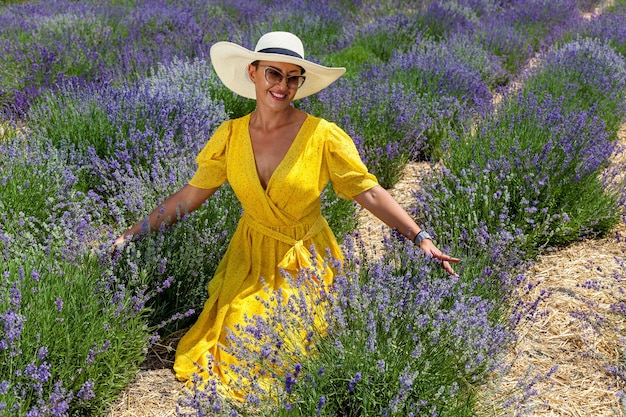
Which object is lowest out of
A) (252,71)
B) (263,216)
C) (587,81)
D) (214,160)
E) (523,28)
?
(263,216)

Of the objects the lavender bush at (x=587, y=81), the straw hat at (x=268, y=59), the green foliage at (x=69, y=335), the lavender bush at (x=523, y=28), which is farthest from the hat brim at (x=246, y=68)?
the lavender bush at (x=523, y=28)

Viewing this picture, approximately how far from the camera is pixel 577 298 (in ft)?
10.1

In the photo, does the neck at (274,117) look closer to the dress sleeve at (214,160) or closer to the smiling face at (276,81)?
the smiling face at (276,81)

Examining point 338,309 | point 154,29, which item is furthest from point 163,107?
point 154,29

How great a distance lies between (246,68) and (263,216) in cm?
64

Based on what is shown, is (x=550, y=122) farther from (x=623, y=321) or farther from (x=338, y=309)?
(x=338, y=309)

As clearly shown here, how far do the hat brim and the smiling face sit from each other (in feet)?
0.14

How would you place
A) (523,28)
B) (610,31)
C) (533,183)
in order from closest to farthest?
(533,183) → (610,31) → (523,28)

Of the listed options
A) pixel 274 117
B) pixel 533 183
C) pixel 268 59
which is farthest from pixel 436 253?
pixel 533 183

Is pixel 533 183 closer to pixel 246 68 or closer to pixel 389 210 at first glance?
pixel 389 210

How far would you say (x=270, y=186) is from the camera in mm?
2482

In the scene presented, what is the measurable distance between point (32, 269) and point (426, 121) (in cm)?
316

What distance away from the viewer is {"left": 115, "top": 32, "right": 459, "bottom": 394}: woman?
245 cm

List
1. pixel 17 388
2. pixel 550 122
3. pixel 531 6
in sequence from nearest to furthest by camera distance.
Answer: pixel 17 388 → pixel 550 122 → pixel 531 6
